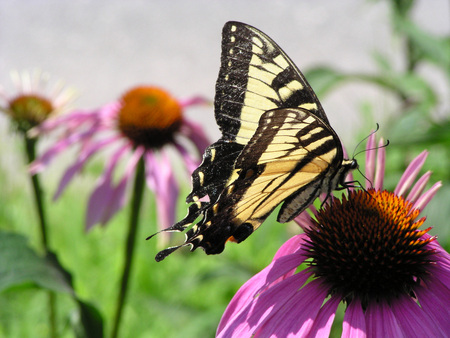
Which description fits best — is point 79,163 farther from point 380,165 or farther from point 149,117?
A: point 380,165

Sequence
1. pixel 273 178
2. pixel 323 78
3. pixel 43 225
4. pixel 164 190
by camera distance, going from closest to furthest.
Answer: pixel 273 178 < pixel 43 225 < pixel 164 190 < pixel 323 78

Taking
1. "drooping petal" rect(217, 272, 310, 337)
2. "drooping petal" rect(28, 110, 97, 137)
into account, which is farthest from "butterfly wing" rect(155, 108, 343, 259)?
"drooping petal" rect(28, 110, 97, 137)

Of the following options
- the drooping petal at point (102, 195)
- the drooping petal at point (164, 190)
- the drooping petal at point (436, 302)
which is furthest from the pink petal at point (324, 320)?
the drooping petal at point (102, 195)

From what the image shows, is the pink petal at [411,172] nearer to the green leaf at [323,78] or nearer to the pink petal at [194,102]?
the pink petal at [194,102]

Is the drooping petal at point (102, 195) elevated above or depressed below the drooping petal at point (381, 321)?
below

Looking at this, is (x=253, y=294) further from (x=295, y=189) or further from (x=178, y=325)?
(x=178, y=325)

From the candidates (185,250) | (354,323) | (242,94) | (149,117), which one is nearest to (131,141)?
(149,117)
